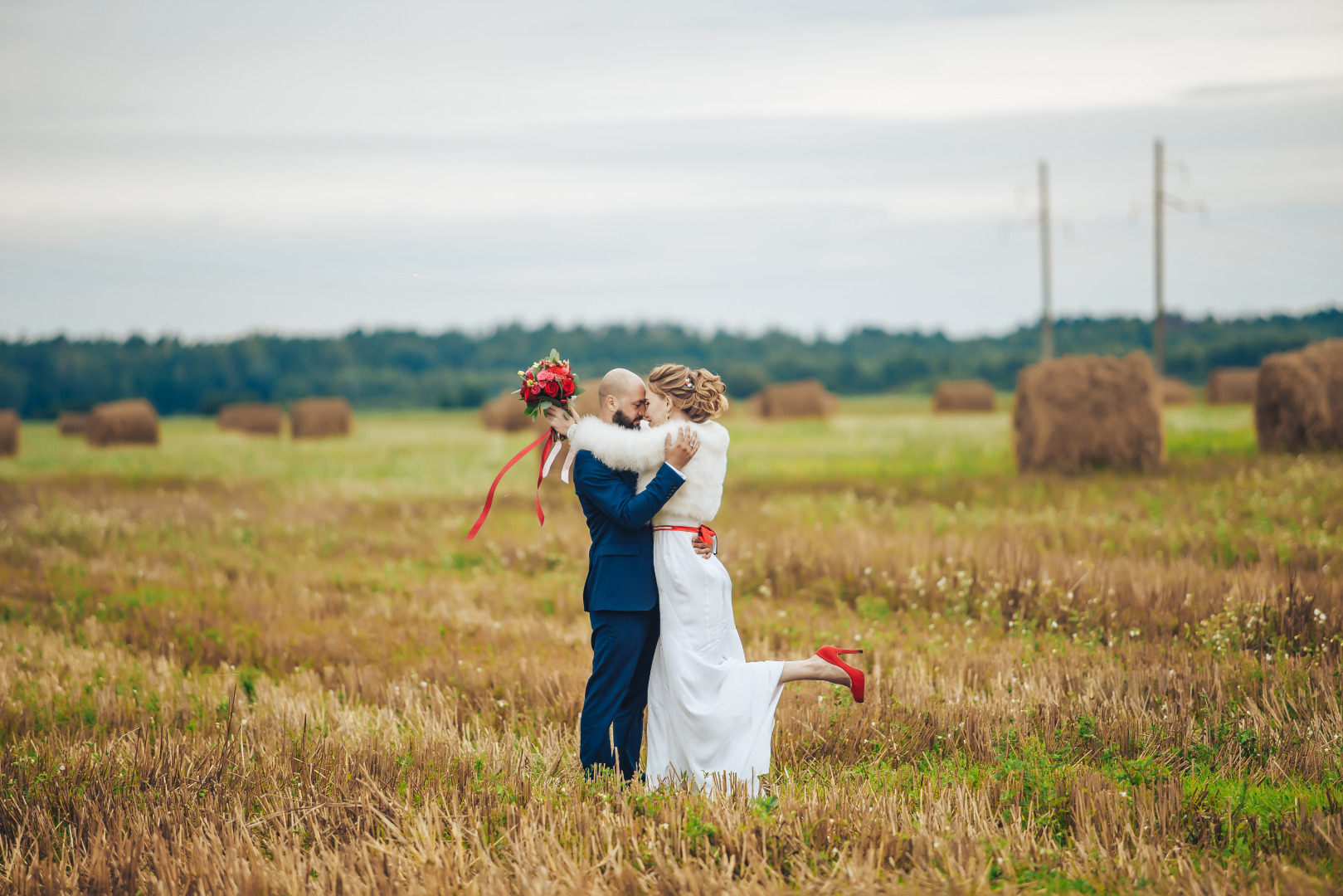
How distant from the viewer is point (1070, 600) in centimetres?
→ 779

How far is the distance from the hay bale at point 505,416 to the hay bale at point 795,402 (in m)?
9.97

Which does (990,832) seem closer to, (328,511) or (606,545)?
(606,545)

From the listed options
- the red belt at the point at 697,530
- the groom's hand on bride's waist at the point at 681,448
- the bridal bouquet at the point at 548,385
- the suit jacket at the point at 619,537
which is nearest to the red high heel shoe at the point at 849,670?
the red belt at the point at 697,530

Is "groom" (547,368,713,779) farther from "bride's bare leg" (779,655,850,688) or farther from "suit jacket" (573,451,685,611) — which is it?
"bride's bare leg" (779,655,850,688)

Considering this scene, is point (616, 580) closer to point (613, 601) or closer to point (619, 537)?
point (613, 601)

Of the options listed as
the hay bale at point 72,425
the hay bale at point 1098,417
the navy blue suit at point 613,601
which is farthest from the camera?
the hay bale at point 72,425

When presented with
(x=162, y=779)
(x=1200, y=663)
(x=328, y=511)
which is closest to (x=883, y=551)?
(x=1200, y=663)

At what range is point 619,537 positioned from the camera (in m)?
4.53

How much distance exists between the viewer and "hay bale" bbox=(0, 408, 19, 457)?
28750mm

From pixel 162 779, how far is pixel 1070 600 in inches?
258

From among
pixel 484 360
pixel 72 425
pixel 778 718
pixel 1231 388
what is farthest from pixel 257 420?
pixel 484 360

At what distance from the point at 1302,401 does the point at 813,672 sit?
1686cm

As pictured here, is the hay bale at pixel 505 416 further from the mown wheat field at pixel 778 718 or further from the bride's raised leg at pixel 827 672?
the bride's raised leg at pixel 827 672

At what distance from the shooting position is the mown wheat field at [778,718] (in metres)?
3.64
